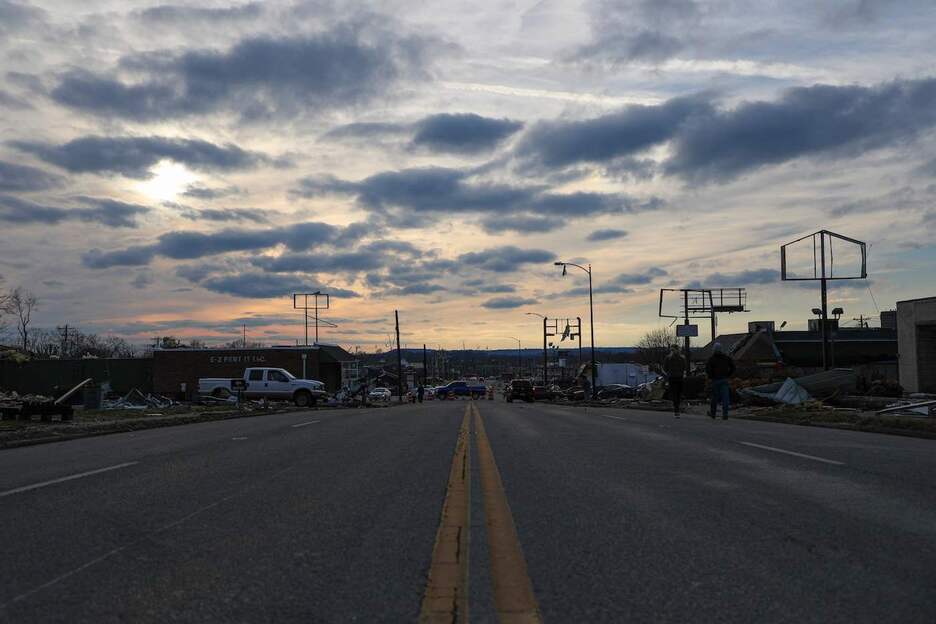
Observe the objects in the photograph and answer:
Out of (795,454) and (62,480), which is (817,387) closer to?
(795,454)

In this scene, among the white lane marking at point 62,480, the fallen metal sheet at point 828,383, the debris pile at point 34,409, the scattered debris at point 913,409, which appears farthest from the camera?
the fallen metal sheet at point 828,383

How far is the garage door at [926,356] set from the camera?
1446 inches

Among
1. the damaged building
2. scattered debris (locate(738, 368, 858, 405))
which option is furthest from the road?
the damaged building

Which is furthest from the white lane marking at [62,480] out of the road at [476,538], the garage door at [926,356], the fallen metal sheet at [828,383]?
the garage door at [926,356]

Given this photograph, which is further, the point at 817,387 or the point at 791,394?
the point at 817,387

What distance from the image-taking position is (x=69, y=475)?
30.1ft

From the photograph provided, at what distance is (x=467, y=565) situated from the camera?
16.2ft

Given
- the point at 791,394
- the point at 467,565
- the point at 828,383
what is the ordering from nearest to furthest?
the point at 467,565 → the point at 791,394 → the point at 828,383

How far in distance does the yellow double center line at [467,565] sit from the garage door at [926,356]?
34818 millimetres

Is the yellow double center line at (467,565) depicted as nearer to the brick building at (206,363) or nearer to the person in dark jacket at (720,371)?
the person in dark jacket at (720,371)

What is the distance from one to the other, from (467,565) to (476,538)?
734 mm

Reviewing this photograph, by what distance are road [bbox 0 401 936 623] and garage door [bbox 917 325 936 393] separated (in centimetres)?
2989

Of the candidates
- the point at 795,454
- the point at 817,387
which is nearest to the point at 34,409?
the point at 795,454

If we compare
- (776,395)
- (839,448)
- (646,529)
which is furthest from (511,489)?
(776,395)
